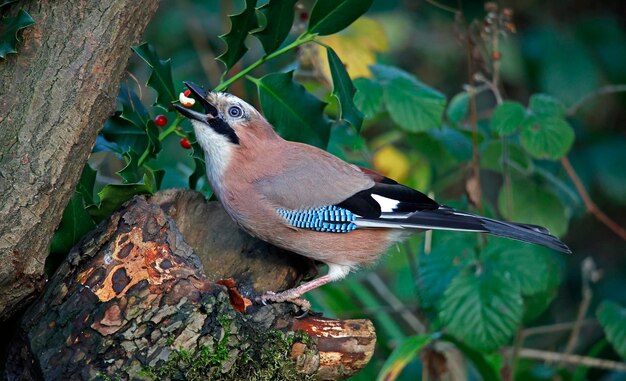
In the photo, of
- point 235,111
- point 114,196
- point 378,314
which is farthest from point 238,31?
point 378,314

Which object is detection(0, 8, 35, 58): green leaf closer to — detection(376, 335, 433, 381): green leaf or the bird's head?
the bird's head

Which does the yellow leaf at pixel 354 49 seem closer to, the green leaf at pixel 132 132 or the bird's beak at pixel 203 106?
the bird's beak at pixel 203 106

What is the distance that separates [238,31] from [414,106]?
1.07m

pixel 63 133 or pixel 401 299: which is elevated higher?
pixel 63 133

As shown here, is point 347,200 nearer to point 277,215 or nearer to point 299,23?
point 277,215

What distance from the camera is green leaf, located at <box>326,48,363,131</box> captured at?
3.45 metres

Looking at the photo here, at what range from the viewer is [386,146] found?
5.36 metres

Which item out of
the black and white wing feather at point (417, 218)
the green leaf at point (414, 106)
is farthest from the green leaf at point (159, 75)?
the green leaf at point (414, 106)

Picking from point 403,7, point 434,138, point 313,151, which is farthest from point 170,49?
point 313,151

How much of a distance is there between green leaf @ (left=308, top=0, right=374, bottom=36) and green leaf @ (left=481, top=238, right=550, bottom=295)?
136 cm

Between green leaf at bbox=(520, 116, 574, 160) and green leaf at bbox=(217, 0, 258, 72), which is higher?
green leaf at bbox=(217, 0, 258, 72)

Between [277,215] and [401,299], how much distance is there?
2.70 m

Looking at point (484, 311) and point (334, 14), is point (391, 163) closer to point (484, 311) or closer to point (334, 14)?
point (484, 311)

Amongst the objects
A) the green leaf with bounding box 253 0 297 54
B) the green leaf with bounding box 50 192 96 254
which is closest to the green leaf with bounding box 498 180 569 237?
the green leaf with bounding box 253 0 297 54
